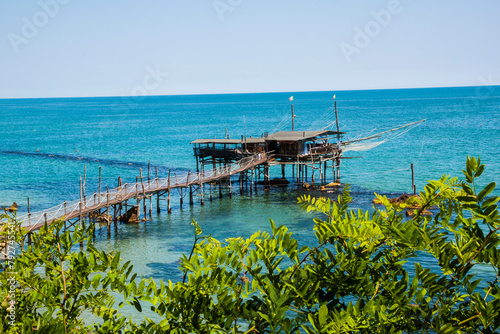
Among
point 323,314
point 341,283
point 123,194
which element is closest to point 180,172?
point 123,194

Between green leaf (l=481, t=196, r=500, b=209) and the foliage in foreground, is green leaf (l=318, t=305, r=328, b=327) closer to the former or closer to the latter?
the foliage in foreground

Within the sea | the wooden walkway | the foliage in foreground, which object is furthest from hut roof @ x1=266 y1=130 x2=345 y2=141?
the foliage in foreground

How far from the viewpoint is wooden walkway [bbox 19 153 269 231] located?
26.9 m

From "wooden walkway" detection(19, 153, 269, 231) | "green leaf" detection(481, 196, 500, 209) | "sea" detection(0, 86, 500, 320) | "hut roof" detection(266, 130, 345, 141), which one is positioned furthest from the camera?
"hut roof" detection(266, 130, 345, 141)

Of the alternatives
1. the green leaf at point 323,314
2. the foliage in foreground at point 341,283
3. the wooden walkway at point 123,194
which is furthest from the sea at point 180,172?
the wooden walkway at point 123,194

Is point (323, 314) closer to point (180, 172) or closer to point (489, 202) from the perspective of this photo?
point (489, 202)

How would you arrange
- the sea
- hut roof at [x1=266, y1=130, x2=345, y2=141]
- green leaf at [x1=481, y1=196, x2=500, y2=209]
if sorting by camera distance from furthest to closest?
hut roof at [x1=266, y1=130, x2=345, y2=141], the sea, green leaf at [x1=481, y1=196, x2=500, y2=209]

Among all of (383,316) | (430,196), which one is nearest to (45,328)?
(383,316)

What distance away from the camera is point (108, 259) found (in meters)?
6.05

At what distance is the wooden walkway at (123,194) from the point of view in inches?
1059

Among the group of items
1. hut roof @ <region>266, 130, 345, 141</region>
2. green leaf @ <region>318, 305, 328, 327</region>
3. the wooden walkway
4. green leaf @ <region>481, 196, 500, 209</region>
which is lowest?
the wooden walkway

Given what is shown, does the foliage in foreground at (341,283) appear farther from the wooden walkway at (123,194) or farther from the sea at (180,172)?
the wooden walkway at (123,194)

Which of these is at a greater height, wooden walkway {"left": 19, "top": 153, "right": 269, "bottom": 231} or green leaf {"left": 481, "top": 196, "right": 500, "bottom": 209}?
green leaf {"left": 481, "top": 196, "right": 500, "bottom": 209}

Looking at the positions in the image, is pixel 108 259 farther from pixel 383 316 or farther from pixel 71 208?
pixel 71 208
